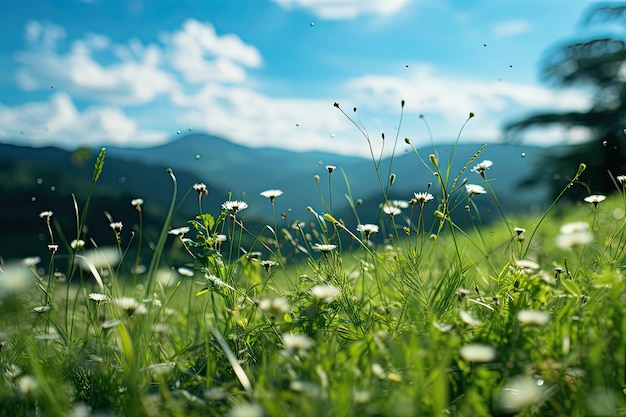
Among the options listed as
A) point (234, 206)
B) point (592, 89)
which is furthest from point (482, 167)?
point (592, 89)

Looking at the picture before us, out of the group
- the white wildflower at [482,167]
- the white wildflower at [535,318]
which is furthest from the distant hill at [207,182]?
the white wildflower at [535,318]

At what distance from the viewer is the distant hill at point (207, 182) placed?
221 cm

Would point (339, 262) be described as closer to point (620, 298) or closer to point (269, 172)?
point (620, 298)

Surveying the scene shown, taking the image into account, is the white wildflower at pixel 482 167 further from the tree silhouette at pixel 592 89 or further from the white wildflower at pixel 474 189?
the tree silhouette at pixel 592 89

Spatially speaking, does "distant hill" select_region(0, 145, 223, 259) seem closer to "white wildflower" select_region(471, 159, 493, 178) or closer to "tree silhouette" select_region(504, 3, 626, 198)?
"tree silhouette" select_region(504, 3, 626, 198)

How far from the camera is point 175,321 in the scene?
2527 mm

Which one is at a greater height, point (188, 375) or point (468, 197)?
point (468, 197)

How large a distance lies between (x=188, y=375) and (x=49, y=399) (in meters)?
0.44

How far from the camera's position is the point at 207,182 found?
204 centimetres

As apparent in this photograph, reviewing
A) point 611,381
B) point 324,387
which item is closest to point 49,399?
point 324,387

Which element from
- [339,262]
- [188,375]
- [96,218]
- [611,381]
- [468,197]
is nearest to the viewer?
[611,381]

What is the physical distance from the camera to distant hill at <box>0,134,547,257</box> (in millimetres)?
2205

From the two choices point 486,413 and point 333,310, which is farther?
point 333,310

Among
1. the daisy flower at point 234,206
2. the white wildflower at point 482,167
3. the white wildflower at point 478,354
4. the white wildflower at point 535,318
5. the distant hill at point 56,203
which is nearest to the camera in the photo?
the white wildflower at point 478,354
